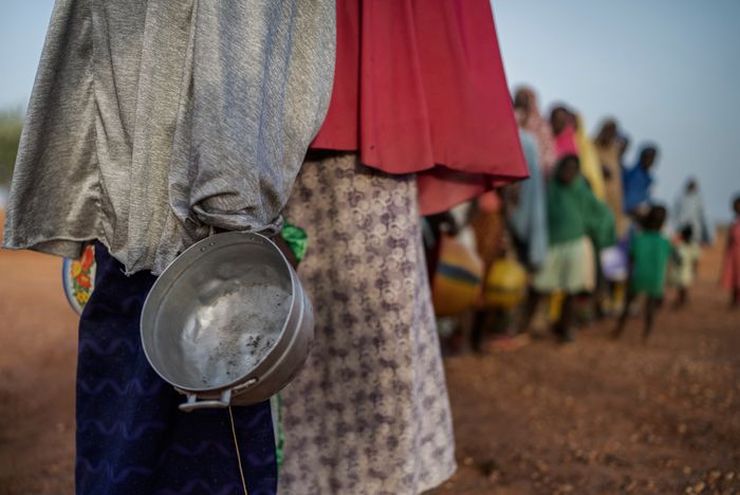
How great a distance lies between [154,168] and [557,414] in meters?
3.48

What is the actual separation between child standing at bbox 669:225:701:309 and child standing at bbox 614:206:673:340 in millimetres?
2506

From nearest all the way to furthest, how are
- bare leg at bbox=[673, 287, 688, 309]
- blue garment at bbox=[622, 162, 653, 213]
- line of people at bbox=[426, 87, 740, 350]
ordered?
line of people at bbox=[426, 87, 740, 350] < blue garment at bbox=[622, 162, 653, 213] < bare leg at bbox=[673, 287, 688, 309]

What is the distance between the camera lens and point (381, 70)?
2.24 m

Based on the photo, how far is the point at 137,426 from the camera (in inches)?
73.2

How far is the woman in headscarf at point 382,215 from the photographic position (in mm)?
2244

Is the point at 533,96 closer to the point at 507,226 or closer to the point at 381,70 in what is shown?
the point at 507,226

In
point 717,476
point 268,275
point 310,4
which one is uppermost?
point 310,4

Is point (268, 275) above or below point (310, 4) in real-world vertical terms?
below

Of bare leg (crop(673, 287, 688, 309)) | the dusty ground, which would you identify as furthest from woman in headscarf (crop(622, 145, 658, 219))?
the dusty ground

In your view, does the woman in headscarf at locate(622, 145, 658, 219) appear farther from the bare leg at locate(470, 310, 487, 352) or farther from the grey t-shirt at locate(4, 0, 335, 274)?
the grey t-shirt at locate(4, 0, 335, 274)

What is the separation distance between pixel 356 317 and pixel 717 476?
2.03m

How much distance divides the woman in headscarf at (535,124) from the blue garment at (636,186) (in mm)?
2257

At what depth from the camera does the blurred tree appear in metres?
23.1

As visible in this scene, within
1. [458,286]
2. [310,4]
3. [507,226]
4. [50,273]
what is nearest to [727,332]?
[507,226]
